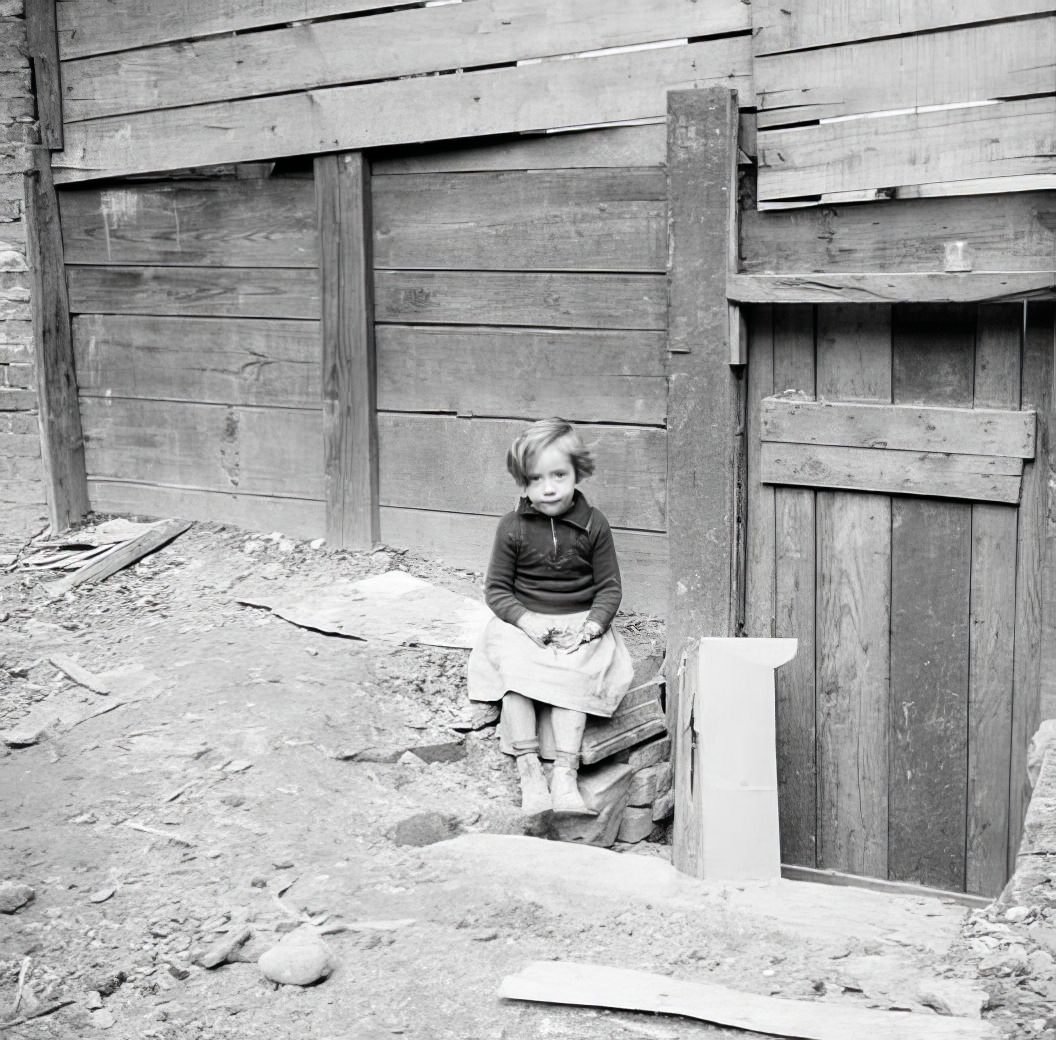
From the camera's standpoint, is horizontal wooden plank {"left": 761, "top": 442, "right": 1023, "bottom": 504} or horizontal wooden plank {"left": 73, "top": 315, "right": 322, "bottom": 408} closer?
horizontal wooden plank {"left": 761, "top": 442, "right": 1023, "bottom": 504}

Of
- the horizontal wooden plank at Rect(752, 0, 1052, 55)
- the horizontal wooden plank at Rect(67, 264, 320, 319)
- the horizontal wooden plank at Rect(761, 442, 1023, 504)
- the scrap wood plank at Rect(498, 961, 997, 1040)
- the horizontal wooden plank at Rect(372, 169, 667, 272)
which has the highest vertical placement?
the horizontal wooden plank at Rect(752, 0, 1052, 55)

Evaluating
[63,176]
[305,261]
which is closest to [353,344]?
[305,261]

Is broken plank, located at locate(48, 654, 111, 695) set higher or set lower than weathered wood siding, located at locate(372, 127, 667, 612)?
lower

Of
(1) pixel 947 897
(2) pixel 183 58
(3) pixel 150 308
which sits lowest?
(1) pixel 947 897

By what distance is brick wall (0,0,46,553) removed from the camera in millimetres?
6559

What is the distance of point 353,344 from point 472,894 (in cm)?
295

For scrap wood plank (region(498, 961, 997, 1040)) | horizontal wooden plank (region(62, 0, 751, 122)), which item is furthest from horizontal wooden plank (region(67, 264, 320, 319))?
scrap wood plank (region(498, 961, 997, 1040))

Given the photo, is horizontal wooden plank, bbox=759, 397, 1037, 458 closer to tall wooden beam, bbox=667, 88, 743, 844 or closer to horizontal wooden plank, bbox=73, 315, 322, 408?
tall wooden beam, bbox=667, 88, 743, 844

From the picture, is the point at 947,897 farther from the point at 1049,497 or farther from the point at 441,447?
the point at 441,447

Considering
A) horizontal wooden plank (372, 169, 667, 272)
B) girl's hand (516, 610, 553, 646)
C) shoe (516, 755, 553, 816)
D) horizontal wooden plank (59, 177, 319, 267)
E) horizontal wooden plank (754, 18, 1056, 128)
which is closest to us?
horizontal wooden plank (754, 18, 1056, 128)

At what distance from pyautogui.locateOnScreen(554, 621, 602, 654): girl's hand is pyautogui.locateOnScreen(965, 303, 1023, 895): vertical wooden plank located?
1312 millimetres

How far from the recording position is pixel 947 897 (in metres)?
4.91

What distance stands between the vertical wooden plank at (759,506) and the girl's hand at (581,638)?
80cm

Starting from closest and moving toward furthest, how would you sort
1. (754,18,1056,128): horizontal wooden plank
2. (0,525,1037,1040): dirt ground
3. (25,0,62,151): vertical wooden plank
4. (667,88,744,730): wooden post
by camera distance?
(0,525,1037,1040): dirt ground < (754,18,1056,128): horizontal wooden plank < (667,88,744,730): wooden post < (25,0,62,151): vertical wooden plank
